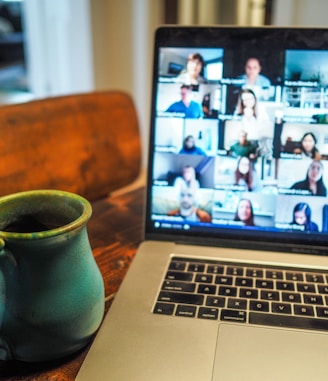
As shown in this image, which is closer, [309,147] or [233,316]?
[233,316]

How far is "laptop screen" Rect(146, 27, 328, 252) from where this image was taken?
0.66 m

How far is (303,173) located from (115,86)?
1628 mm

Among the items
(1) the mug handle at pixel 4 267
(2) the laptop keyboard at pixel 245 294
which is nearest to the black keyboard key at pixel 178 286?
(2) the laptop keyboard at pixel 245 294

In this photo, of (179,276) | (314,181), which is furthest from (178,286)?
(314,181)

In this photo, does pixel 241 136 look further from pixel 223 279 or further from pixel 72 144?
pixel 72 144

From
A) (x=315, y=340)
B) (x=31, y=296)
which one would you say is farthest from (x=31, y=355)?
(x=315, y=340)

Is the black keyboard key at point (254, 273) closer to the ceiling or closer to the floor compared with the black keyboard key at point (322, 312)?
closer to the ceiling

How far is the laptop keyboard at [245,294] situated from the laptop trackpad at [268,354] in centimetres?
2

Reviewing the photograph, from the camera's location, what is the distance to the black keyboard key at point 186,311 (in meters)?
0.55

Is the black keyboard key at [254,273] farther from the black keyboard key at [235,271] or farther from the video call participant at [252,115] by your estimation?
the video call participant at [252,115]

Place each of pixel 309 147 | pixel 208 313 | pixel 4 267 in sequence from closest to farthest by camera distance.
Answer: pixel 4 267 < pixel 208 313 < pixel 309 147

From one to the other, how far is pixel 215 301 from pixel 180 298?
4 cm

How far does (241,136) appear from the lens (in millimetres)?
676

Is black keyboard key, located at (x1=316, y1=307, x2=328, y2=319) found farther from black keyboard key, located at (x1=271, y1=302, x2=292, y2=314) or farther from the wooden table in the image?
the wooden table
